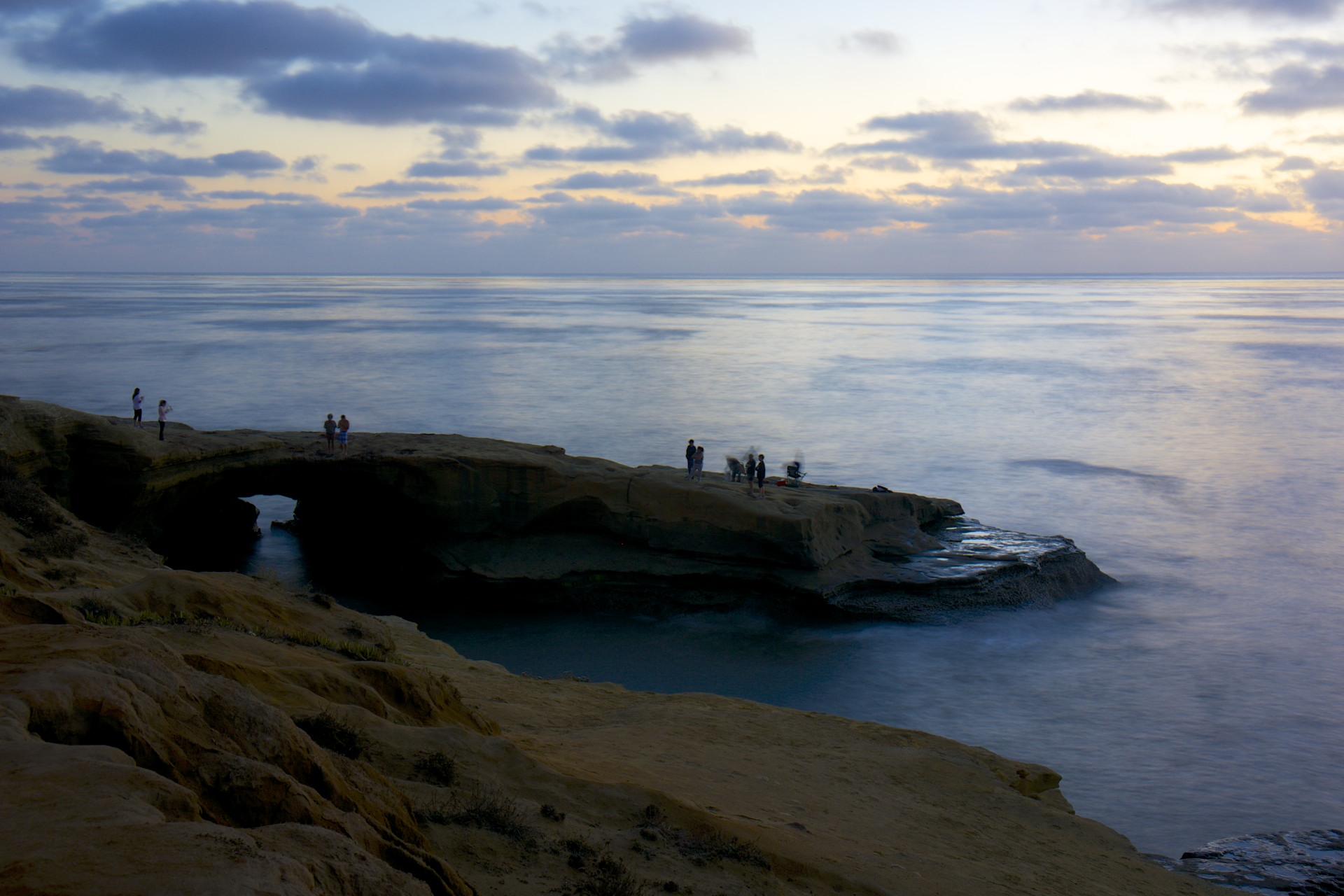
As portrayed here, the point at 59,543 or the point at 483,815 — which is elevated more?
the point at 59,543

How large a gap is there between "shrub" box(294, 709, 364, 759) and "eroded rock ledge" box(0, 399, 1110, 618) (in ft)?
53.8

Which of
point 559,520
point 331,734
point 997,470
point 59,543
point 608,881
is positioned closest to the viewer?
point 608,881

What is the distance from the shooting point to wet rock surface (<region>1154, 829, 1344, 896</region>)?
13.5 m

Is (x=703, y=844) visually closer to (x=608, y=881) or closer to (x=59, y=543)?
(x=608, y=881)

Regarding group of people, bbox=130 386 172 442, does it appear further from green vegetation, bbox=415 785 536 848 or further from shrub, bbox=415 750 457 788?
green vegetation, bbox=415 785 536 848

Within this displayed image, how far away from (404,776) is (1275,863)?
43.1 feet

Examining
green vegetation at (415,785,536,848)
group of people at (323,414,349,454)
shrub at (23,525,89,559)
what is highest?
group of people at (323,414,349,454)

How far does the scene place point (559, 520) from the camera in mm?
25969

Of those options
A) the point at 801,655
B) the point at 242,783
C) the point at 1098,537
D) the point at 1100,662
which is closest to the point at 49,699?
the point at 242,783

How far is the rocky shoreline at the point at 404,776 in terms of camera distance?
5.21 metres

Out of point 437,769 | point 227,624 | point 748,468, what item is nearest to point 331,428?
point 748,468

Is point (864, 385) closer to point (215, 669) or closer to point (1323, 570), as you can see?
point (1323, 570)

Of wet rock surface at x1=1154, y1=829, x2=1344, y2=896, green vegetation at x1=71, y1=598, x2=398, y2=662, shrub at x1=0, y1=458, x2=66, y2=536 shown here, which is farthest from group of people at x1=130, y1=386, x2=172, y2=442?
wet rock surface at x1=1154, y1=829, x2=1344, y2=896

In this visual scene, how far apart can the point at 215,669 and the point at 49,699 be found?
251cm
